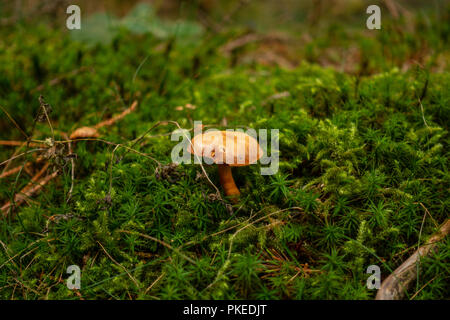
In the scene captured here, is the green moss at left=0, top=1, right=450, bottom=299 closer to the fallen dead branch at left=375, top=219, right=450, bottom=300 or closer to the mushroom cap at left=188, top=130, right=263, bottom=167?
the fallen dead branch at left=375, top=219, right=450, bottom=300

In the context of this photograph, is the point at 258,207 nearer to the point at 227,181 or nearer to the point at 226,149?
the point at 227,181

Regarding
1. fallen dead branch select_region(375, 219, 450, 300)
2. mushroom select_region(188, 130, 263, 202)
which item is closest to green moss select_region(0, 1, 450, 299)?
fallen dead branch select_region(375, 219, 450, 300)

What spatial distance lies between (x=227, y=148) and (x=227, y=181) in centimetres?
28

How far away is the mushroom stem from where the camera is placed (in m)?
1.96

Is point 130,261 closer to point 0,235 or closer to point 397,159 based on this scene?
point 0,235

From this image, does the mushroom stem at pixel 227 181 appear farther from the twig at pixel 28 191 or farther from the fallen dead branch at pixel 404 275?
the twig at pixel 28 191

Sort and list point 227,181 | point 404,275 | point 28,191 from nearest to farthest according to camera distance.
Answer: point 404,275, point 227,181, point 28,191

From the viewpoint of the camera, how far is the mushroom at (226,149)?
1794mm

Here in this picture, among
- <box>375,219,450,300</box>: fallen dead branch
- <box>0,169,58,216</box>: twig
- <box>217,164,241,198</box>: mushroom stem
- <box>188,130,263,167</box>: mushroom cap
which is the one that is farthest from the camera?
<box>0,169,58,216</box>: twig

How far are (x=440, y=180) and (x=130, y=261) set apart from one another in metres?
1.91

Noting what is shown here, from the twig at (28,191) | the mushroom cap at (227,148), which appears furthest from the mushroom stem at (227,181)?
the twig at (28,191)

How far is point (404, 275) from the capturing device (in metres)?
1.60

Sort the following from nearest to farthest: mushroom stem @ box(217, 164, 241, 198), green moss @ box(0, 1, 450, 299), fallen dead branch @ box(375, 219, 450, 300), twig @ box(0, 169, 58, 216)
Answer: 1. fallen dead branch @ box(375, 219, 450, 300)
2. green moss @ box(0, 1, 450, 299)
3. mushroom stem @ box(217, 164, 241, 198)
4. twig @ box(0, 169, 58, 216)

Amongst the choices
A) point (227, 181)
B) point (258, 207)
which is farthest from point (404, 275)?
point (227, 181)
